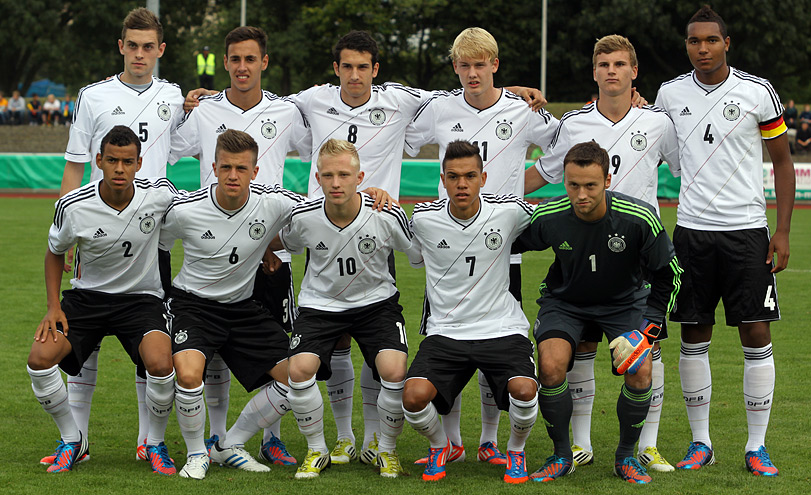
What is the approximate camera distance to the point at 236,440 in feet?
17.2

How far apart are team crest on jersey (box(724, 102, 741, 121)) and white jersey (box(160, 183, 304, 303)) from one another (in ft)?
8.21

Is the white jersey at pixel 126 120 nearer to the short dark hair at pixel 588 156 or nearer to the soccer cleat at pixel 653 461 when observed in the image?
the short dark hair at pixel 588 156

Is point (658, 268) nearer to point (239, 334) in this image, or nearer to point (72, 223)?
point (239, 334)

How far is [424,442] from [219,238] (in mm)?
1777

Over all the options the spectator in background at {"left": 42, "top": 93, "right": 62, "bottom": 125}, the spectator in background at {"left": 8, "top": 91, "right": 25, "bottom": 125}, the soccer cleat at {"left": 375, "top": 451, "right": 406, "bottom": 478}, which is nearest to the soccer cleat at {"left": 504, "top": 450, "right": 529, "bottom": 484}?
the soccer cleat at {"left": 375, "top": 451, "right": 406, "bottom": 478}

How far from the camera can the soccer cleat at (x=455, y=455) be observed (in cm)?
536

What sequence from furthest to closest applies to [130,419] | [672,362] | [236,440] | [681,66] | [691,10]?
1. [681,66]
2. [691,10]
3. [672,362]
4. [130,419]
5. [236,440]

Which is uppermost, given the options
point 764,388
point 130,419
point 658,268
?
point 658,268

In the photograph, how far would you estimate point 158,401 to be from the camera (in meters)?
5.00

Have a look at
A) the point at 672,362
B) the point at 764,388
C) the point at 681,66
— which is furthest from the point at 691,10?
the point at 764,388

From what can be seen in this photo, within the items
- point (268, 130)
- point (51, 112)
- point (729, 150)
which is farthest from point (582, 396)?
point (51, 112)

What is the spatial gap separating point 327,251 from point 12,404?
8.82 feet

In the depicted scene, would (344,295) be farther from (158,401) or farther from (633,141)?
(633,141)

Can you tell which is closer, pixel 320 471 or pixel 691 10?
pixel 320 471
